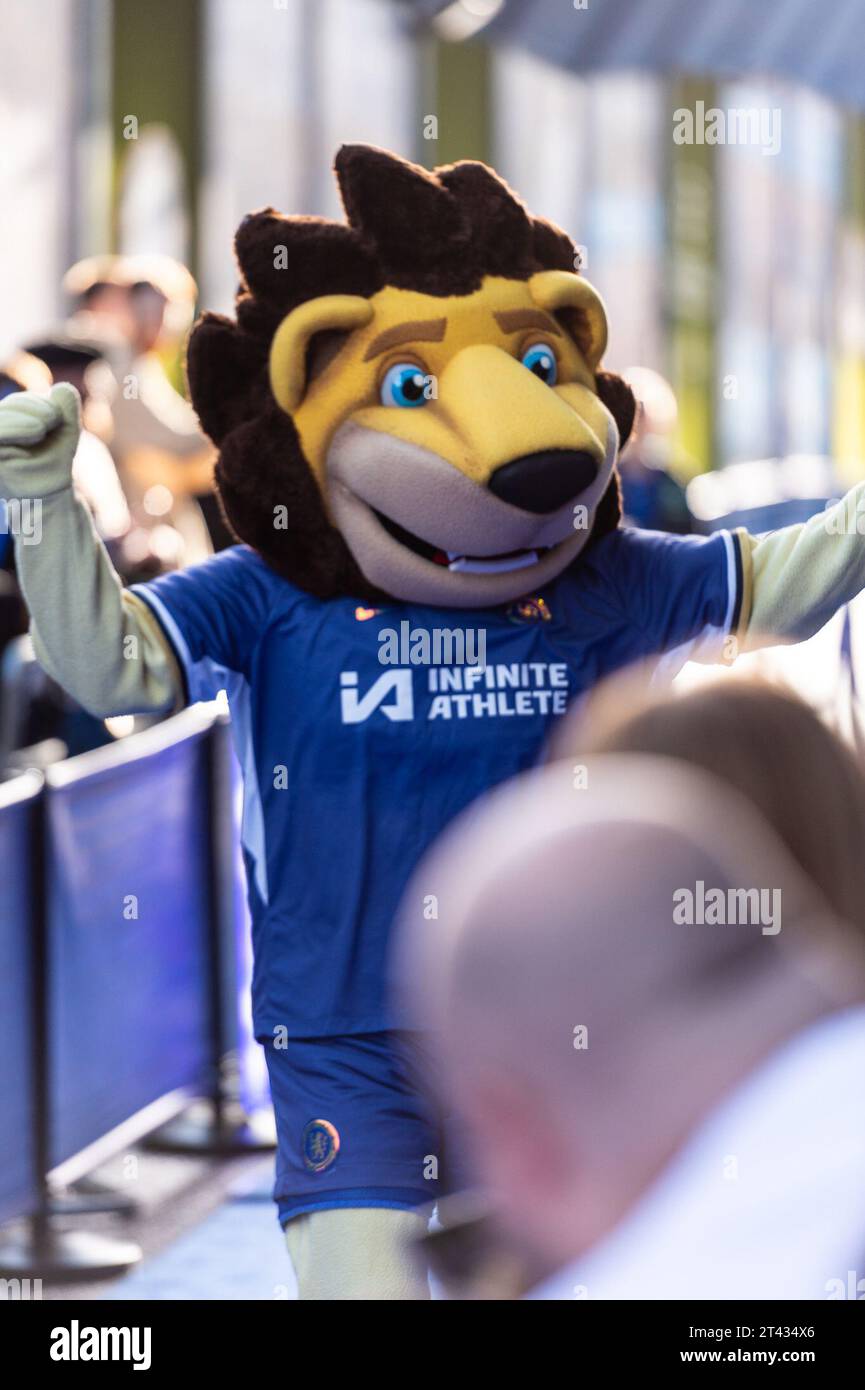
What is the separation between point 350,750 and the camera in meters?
2.71

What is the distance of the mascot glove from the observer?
2.60 m

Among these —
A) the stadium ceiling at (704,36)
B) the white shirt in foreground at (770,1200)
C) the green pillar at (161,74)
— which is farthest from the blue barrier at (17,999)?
the stadium ceiling at (704,36)

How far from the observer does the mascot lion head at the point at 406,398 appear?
2729 mm

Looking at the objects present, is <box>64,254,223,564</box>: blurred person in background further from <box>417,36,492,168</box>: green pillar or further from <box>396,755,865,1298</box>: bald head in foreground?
<box>417,36,492,168</box>: green pillar

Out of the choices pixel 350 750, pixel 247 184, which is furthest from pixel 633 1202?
pixel 247 184

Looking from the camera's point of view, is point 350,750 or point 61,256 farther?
point 61,256

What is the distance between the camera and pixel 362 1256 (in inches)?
99.7

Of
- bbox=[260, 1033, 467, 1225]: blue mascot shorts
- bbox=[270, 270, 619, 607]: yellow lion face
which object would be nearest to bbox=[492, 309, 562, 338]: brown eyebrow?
bbox=[270, 270, 619, 607]: yellow lion face

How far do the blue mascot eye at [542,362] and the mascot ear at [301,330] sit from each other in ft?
0.75

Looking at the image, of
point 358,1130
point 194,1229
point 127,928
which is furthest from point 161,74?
point 358,1130

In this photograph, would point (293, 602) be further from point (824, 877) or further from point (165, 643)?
point (824, 877)

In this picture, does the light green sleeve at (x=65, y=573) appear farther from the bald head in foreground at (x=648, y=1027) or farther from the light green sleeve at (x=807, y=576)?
the bald head in foreground at (x=648, y=1027)

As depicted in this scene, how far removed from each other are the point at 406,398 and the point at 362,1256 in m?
1.13
